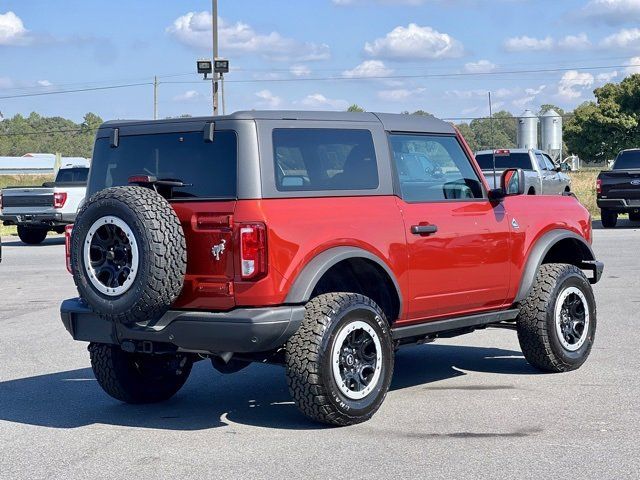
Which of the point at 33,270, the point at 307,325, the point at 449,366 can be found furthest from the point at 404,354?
the point at 33,270

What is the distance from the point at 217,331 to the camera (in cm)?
632

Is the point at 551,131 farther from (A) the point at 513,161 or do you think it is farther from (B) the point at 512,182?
(B) the point at 512,182

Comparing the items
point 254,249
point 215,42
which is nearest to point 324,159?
point 254,249

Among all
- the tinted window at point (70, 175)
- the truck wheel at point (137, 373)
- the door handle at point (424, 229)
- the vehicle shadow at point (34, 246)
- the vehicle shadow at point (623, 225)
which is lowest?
the truck wheel at point (137, 373)

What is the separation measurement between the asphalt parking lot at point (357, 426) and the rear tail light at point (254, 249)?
103 cm

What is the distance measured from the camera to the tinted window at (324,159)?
671cm

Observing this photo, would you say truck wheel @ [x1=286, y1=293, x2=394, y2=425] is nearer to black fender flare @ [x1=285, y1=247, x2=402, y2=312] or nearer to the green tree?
black fender flare @ [x1=285, y1=247, x2=402, y2=312]

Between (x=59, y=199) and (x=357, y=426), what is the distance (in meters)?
19.3

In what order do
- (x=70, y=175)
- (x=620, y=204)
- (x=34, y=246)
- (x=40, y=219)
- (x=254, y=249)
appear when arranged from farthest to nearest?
(x=70, y=175), (x=620, y=204), (x=34, y=246), (x=40, y=219), (x=254, y=249)

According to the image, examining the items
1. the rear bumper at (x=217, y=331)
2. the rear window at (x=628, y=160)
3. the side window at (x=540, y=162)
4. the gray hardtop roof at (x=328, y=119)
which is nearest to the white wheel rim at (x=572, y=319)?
the gray hardtop roof at (x=328, y=119)

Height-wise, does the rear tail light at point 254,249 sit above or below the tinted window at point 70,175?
below

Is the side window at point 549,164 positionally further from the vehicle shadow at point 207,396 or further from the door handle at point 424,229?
the door handle at point 424,229

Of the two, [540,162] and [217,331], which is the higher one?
[540,162]

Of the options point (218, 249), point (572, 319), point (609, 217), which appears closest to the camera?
point (218, 249)
